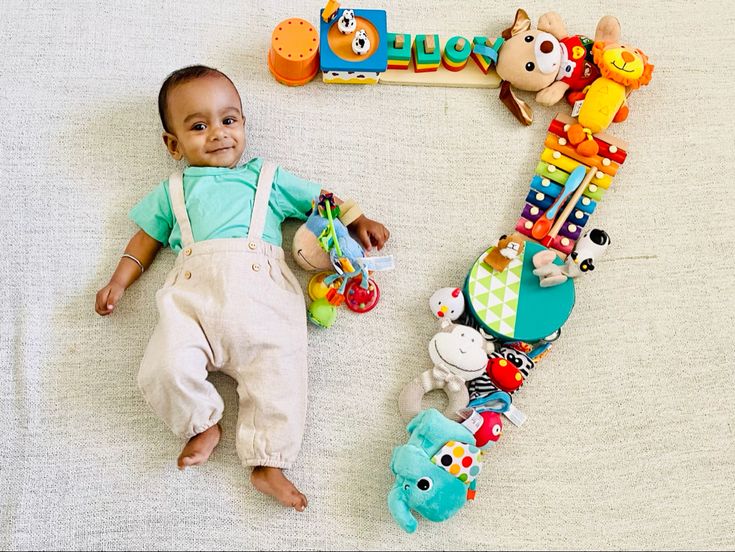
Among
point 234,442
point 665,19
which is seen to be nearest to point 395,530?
point 234,442

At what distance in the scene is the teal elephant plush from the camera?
41.0 inches

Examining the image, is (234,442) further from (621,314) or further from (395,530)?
(621,314)

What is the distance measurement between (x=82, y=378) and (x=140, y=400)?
0.35 ft

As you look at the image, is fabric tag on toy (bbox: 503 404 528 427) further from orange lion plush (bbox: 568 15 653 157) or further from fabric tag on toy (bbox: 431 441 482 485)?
orange lion plush (bbox: 568 15 653 157)

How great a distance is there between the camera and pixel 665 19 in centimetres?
148

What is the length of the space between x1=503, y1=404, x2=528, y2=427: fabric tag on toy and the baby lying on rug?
1.11ft

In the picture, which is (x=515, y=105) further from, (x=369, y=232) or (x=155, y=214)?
(x=155, y=214)

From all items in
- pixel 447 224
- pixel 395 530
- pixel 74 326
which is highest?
pixel 447 224

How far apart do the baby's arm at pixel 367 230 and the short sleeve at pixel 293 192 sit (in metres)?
0.03

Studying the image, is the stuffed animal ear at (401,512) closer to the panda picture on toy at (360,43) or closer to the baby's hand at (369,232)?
the baby's hand at (369,232)

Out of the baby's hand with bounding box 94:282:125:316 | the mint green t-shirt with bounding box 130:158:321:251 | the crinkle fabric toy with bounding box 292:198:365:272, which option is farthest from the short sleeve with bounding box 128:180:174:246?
the crinkle fabric toy with bounding box 292:198:365:272

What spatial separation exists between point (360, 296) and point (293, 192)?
22 cm

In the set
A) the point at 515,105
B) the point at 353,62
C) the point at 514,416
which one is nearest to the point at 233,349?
the point at 514,416

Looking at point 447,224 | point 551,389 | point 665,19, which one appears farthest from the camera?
point 665,19
